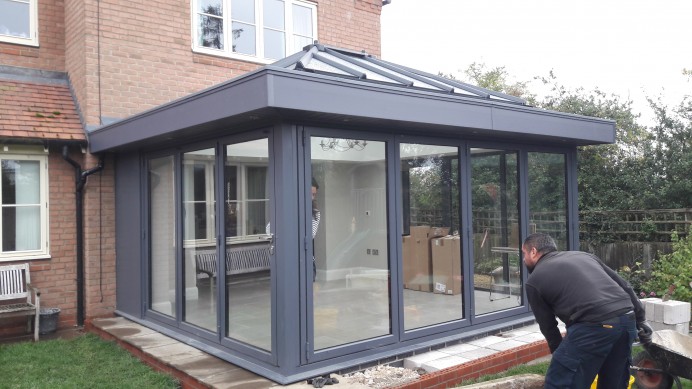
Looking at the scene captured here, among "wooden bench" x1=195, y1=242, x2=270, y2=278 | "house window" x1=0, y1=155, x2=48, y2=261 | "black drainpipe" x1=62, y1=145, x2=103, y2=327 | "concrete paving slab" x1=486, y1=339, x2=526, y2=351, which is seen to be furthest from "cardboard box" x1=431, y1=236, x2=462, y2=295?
"house window" x1=0, y1=155, x2=48, y2=261

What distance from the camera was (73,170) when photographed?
802cm

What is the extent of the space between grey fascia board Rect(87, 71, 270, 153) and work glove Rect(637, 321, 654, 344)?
3325mm

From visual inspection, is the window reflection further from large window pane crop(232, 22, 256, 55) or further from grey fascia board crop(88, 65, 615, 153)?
grey fascia board crop(88, 65, 615, 153)

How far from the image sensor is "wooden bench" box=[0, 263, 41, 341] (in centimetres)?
724

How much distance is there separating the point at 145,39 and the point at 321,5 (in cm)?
340

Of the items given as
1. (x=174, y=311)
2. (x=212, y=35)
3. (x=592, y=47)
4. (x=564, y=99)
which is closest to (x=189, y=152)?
(x=174, y=311)

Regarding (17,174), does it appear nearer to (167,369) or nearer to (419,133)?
(167,369)

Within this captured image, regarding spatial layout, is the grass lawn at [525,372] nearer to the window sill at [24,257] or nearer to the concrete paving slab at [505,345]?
the concrete paving slab at [505,345]

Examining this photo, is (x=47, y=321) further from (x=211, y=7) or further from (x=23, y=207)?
(x=211, y=7)

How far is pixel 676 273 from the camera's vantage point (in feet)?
27.1

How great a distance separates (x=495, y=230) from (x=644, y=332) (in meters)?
2.73

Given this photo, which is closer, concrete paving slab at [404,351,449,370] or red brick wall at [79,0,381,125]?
concrete paving slab at [404,351,449,370]

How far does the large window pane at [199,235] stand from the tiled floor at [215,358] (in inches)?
16.3

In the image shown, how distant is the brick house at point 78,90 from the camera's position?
782 cm
